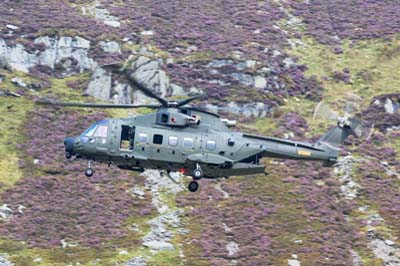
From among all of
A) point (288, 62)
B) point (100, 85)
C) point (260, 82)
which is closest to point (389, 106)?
point (260, 82)

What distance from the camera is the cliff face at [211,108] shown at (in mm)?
60562

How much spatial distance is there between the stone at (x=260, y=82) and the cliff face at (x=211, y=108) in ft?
0.60

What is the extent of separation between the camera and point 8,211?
62.9 metres

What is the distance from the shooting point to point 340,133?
152 feet

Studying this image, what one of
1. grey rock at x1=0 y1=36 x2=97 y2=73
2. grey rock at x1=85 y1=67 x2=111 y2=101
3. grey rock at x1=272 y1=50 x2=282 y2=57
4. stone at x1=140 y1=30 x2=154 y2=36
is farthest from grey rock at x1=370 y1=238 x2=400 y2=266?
stone at x1=140 y1=30 x2=154 y2=36

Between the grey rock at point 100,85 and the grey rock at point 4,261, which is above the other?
the grey rock at point 100,85

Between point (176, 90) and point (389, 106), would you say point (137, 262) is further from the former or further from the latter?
point (389, 106)

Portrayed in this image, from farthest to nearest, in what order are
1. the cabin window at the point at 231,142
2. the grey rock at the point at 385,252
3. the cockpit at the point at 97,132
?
the grey rock at the point at 385,252 < the cockpit at the point at 97,132 < the cabin window at the point at 231,142

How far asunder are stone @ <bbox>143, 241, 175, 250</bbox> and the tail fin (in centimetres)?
1671

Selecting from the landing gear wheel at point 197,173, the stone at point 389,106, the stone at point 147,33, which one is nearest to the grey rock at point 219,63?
Answer: the stone at point 147,33

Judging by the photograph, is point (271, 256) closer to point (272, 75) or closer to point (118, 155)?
point (118, 155)

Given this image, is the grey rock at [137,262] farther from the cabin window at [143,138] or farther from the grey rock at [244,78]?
the grey rock at [244,78]

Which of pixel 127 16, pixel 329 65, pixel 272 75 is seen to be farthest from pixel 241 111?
pixel 127 16

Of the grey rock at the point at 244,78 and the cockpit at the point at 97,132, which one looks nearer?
the cockpit at the point at 97,132
